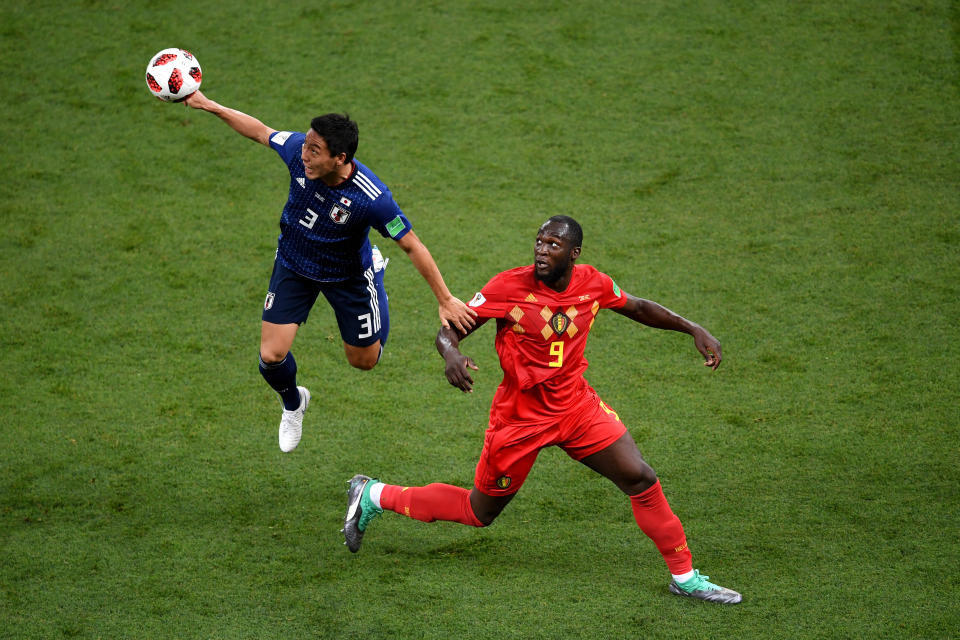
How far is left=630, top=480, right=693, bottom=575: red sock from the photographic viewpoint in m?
4.97

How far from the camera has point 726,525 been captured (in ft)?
18.7

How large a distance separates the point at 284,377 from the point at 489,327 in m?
2.72

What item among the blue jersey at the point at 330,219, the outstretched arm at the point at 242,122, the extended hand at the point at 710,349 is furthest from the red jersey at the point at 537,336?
the outstretched arm at the point at 242,122

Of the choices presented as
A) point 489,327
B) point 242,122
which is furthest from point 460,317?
point 489,327

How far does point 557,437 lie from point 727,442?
6.53ft

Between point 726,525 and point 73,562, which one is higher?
point 726,525

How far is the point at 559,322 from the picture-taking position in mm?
4844

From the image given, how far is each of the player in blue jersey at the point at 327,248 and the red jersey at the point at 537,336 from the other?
0.79 ft

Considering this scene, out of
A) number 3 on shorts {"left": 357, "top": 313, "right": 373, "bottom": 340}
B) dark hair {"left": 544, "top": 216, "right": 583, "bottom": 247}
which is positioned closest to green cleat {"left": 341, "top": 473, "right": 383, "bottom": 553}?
number 3 on shorts {"left": 357, "top": 313, "right": 373, "bottom": 340}

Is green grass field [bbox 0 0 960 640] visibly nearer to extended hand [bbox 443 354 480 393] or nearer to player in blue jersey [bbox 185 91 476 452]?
player in blue jersey [bbox 185 91 476 452]

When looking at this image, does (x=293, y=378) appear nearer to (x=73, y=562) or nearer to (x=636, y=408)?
(x=73, y=562)

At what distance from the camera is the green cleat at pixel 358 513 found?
5.45 meters

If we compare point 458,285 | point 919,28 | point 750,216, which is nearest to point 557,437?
point 458,285

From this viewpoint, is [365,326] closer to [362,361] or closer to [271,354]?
[362,361]
